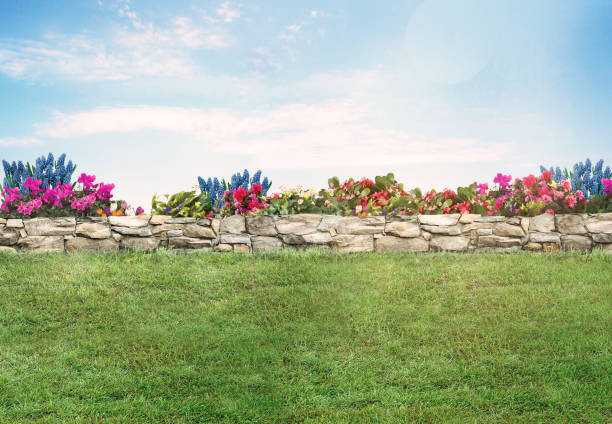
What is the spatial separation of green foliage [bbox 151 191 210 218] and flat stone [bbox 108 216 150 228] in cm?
34

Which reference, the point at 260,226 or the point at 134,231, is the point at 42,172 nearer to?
the point at 134,231

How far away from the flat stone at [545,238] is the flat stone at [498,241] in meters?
0.21

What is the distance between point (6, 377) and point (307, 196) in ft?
14.7

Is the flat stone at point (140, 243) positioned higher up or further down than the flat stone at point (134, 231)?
further down

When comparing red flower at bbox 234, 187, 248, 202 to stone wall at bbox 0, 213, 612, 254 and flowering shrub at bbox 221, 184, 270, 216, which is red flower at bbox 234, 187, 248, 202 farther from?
stone wall at bbox 0, 213, 612, 254

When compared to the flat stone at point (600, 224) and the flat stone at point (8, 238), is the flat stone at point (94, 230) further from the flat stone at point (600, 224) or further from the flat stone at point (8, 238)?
the flat stone at point (600, 224)

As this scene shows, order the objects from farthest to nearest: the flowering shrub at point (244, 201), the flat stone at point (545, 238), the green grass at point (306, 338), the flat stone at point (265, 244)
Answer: the flowering shrub at point (244, 201)
the flat stone at point (545, 238)
the flat stone at point (265, 244)
the green grass at point (306, 338)

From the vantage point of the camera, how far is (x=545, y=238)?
24.5ft

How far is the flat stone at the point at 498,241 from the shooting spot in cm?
749

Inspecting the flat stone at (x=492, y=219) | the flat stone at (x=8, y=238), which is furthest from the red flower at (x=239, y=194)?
the flat stone at (x=492, y=219)

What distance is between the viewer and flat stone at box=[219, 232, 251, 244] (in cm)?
736

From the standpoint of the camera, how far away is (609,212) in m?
7.59

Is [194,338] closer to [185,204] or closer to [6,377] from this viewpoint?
[6,377]

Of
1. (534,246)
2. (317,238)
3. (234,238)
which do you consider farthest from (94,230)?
(534,246)
